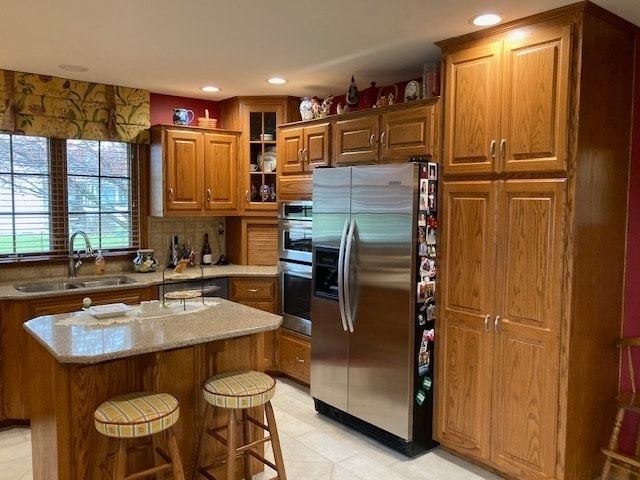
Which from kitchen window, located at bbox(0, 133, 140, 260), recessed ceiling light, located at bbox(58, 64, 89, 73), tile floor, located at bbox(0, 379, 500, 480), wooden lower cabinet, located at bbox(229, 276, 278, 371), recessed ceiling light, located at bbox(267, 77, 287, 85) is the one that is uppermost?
recessed ceiling light, located at bbox(267, 77, 287, 85)

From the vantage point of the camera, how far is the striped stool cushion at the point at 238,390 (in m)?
2.35

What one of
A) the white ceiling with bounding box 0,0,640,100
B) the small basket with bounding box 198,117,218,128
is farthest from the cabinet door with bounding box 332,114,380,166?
the small basket with bounding box 198,117,218,128

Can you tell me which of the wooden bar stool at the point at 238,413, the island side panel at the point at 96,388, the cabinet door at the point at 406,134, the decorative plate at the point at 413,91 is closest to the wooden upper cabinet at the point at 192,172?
the cabinet door at the point at 406,134

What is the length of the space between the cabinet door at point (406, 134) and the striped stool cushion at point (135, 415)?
6.40ft

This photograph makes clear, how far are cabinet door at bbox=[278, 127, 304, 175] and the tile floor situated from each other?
1.91 m

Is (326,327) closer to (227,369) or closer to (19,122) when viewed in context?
(227,369)

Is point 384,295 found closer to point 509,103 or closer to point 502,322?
point 502,322

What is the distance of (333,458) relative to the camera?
3150 mm

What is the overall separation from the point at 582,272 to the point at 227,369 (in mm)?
1855

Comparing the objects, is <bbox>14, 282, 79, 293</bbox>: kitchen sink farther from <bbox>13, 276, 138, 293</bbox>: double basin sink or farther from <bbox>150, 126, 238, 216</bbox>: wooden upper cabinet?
<bbox>150, 126, 238, 216</bbox>: wooden upper cabinet

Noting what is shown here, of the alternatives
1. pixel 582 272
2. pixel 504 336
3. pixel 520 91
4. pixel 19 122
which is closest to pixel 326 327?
pixel 504 336

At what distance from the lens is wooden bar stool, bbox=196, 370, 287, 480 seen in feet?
7.75

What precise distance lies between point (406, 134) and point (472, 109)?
1.52 feet

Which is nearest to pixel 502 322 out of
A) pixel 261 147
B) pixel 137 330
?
pixel 137 330
